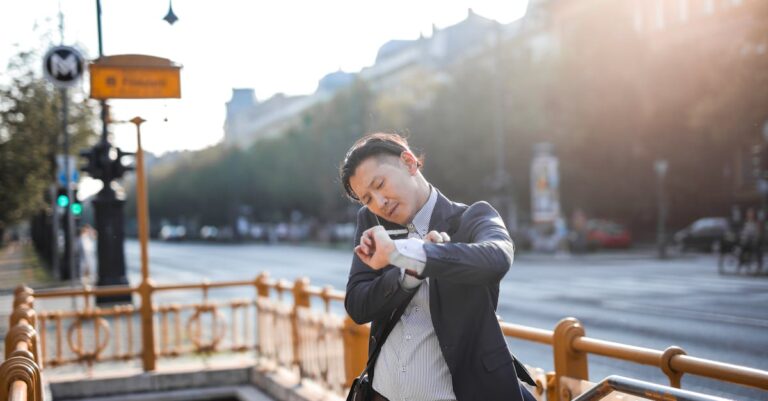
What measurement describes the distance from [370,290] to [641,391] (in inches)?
33.3

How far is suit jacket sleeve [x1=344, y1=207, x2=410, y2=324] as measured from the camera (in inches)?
100

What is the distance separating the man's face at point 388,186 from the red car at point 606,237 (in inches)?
1498

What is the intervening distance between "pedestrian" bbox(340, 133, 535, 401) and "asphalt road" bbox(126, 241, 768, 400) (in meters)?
5.17

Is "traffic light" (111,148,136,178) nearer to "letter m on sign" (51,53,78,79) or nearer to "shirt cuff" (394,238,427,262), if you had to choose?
"letter m on sign" (51,53,78,79)

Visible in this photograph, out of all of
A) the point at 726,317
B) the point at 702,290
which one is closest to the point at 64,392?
the point at 726,317

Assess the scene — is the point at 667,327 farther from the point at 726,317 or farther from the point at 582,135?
the point at 582,135

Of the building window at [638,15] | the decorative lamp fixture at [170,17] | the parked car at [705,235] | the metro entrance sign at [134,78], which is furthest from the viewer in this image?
the building window at [638,15]

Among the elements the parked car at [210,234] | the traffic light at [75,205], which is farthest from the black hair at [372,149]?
the parked car at [210,234]

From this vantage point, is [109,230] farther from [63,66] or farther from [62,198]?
[63,66]

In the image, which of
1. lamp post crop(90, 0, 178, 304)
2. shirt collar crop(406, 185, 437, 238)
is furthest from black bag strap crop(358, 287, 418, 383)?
lamp post crop(90, 0, 178, 304)

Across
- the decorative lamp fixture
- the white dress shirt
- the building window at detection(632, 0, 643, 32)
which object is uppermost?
the building window at detection(632, 0, 643, 32)

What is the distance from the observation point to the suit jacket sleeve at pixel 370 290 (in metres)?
2.54

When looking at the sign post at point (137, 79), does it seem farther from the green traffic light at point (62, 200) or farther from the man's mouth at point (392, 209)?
the green traffic light at point (62, 200)

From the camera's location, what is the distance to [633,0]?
44344 mm
